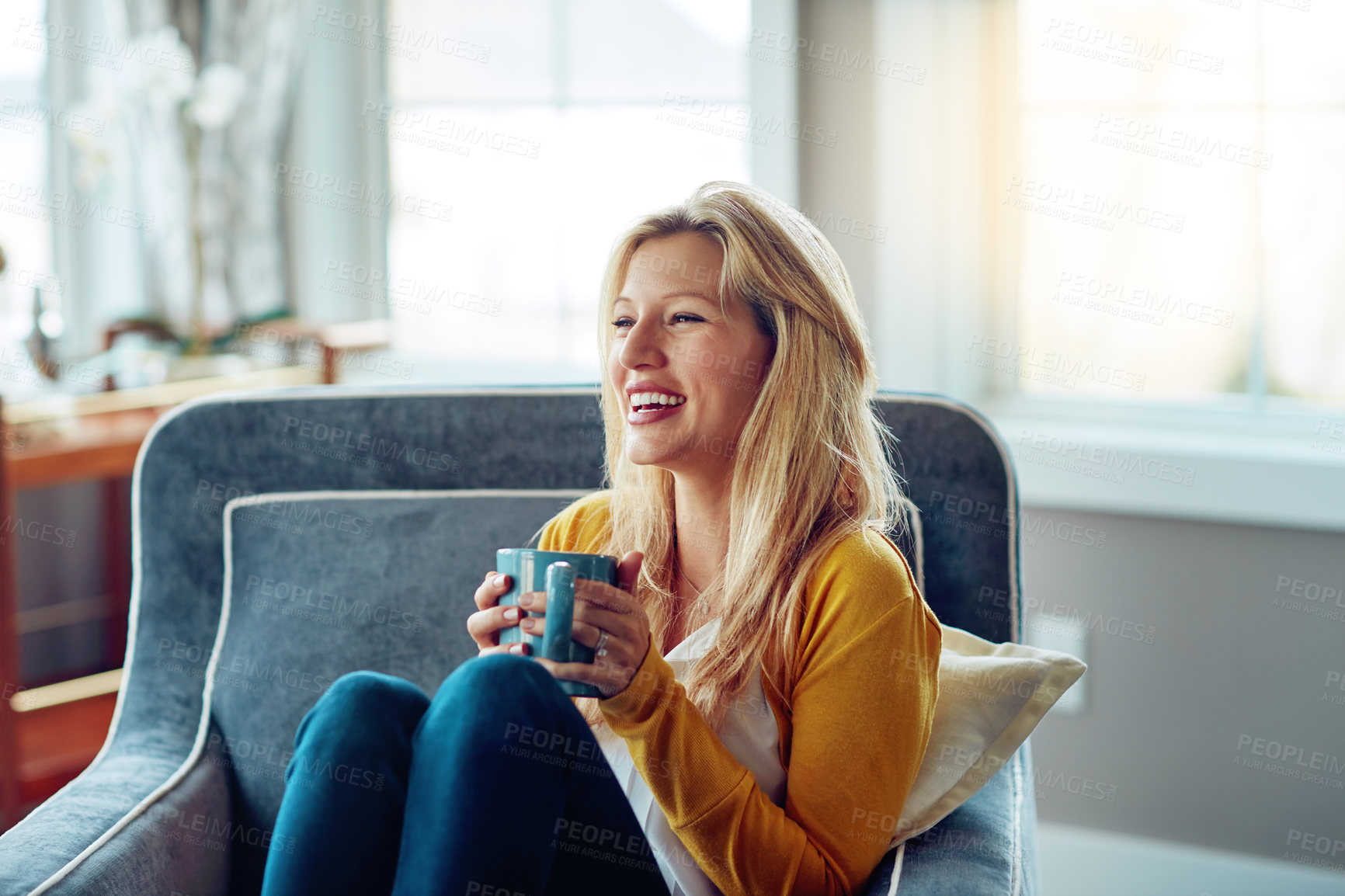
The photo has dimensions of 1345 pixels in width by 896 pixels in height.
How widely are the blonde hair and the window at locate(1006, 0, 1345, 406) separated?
105 centimetres

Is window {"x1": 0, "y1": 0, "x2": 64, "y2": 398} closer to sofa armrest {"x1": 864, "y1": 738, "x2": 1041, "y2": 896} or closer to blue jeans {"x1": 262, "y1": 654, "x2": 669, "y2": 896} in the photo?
blue jeans {"x1": 262, "y1": 654, "x2": 669, "y2": 896}

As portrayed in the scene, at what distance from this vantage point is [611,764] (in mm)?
1177

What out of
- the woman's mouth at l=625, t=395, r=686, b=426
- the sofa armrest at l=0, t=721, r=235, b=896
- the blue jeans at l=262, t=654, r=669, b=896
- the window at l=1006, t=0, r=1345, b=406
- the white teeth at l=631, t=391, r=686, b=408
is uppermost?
the window at l=1006, t=0, r=1345, b=406

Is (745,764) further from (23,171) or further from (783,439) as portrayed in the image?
(23,171)

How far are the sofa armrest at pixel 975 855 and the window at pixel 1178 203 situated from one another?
3.54 ft

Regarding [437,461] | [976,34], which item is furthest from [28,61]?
[976,34]

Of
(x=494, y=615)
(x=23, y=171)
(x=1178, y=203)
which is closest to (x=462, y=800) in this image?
(x=494, y=615)

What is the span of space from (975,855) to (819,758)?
0.19 metres

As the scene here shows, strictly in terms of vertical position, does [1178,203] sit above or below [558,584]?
above

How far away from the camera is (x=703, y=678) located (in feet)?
3.68

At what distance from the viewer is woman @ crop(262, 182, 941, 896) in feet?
3.35

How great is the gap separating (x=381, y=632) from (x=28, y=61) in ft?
6.70

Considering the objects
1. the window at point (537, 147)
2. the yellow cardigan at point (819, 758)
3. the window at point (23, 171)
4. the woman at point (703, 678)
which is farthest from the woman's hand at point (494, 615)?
the window at point (23, 171)

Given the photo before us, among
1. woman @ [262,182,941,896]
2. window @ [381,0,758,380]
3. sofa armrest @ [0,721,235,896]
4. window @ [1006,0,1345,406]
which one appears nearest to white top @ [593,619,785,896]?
woman @ [262,182,941,896]
